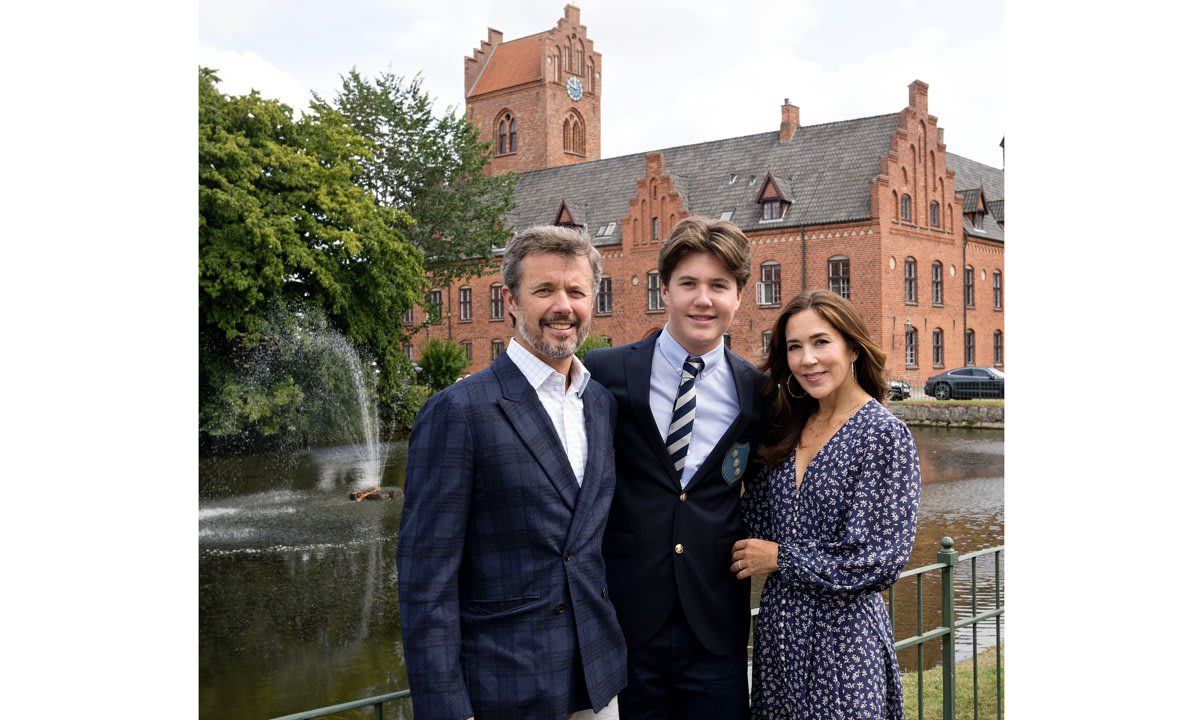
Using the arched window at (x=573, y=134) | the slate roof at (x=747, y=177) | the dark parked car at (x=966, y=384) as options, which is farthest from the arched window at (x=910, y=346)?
the arched window at (x=573, y=134)

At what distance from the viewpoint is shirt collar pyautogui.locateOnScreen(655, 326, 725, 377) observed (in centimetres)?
325

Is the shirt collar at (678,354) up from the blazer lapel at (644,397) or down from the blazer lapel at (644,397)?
up

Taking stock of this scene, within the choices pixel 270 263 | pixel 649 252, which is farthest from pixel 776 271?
pixel 270 263

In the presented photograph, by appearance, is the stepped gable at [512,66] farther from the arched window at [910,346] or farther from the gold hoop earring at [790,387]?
the gold hoop earring at [790,387]

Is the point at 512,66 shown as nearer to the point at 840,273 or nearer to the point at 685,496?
the point at 840,273

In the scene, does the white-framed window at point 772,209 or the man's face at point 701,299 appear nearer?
the man's face at point 701,299

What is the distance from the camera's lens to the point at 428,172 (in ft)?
119

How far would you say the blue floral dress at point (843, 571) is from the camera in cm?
288

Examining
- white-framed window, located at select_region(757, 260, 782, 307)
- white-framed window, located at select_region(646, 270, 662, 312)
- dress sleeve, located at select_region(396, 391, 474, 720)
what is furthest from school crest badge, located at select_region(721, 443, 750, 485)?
white-framed window, located at select_region(646, 270, 662, 312)

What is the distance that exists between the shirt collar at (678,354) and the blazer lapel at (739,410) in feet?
0.27

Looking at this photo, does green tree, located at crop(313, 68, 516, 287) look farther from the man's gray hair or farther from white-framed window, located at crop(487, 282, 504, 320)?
the man's gray hair

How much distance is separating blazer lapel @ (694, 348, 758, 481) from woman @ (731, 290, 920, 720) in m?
0.09

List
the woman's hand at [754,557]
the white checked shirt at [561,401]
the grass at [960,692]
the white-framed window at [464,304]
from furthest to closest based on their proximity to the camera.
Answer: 1. the white-framed window at [464,304]
2. the grass at [960,692]
3. the woman's hand at [754,557]
4. the white checked shirt at [561,401]

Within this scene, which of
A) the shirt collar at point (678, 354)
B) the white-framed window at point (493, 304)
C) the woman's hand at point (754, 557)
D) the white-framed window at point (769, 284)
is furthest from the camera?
the white-framed window at point (493, 304)
